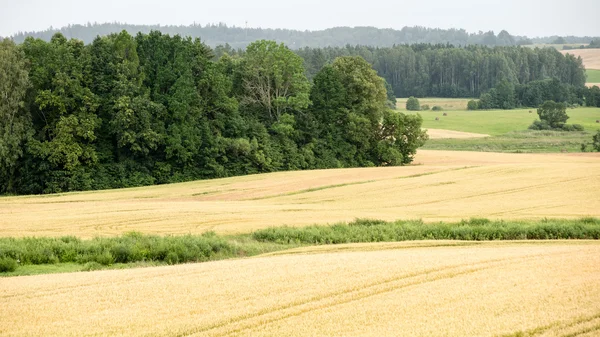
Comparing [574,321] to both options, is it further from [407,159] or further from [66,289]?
[407,159]

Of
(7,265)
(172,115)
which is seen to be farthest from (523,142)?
(7,265)

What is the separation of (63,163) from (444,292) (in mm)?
47665

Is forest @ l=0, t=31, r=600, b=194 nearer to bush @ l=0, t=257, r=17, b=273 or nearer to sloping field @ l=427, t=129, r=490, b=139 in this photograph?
sloping field @ l=427, t=129, r=490, b=139

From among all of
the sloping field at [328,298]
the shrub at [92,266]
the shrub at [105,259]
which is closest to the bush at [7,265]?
the shrub at [92,266]

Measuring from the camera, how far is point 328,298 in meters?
15.8

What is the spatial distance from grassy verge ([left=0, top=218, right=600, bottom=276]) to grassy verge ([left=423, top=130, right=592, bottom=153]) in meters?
59.7

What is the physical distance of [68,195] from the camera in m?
52.3

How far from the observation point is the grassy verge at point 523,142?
89125mm

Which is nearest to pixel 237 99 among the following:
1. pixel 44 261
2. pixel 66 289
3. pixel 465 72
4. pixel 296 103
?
pixel 296 103

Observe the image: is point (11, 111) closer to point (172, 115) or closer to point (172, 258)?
point (172, 115)

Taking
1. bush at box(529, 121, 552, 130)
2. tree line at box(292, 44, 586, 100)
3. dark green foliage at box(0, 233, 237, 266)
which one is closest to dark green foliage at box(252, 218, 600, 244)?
dark green foliage at box(0, 233, 237, 266)

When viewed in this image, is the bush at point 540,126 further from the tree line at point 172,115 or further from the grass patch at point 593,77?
the grass patch at point 593,77

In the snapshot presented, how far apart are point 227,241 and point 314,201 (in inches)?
658

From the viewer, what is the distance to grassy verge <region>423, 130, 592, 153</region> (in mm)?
89125
